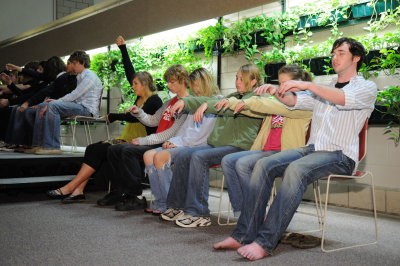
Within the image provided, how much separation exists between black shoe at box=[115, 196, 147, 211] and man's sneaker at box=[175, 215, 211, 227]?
759mm

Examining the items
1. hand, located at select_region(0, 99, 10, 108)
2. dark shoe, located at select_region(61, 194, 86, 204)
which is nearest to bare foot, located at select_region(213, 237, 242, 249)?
dark shoe, located at select_region(61, 194, 86, 204)

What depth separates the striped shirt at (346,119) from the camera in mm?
2455

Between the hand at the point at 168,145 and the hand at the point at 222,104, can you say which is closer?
the hand at the point at 222,104

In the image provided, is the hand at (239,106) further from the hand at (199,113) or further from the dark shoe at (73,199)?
the dark shoe at (73,199)

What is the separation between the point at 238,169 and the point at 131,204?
131 cm

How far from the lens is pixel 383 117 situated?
3893mm

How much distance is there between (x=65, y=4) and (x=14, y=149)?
18.9 ft

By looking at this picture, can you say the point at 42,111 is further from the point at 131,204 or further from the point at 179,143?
the point at 179,143

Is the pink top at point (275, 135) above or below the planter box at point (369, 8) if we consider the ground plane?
below

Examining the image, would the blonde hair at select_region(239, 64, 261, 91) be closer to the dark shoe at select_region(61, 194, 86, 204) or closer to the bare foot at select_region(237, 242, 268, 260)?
the bare foot at select_region(237, 242, 268, 260)

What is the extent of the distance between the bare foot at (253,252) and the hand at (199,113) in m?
0.84

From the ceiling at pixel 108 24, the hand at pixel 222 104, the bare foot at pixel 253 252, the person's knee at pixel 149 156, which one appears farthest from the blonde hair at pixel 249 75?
the ceiling at pixel 108 24

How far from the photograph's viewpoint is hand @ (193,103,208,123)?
Answer: 9.26 feet

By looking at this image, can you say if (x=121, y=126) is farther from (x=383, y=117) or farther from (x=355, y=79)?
(x=355, y=79)
